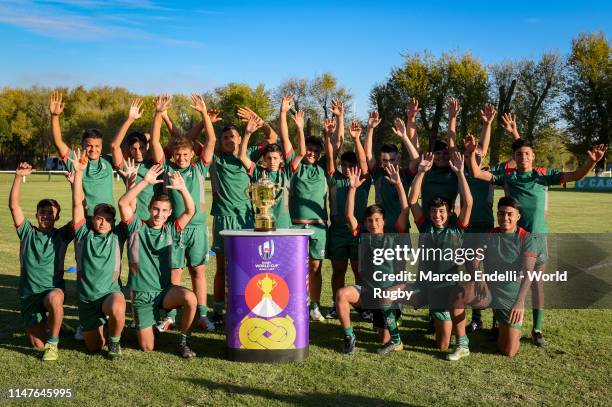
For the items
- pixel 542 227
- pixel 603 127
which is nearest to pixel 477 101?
pixel 603 127

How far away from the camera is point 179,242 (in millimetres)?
6047

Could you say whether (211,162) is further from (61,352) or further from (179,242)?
(61,352)

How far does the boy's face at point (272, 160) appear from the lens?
637 cm

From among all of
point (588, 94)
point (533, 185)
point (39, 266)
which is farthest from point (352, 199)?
point (588, 94)

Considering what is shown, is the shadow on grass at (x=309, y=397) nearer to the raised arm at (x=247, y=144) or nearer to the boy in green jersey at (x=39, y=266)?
the boy in green jersey at (x=39, y=266)

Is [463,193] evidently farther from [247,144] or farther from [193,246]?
[193,246]

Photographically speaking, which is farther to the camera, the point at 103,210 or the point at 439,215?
the point at 439,215

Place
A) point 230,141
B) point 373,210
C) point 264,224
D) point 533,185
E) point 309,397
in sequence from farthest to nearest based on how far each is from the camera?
point 230,141, point 533,185, point 373,210, point 264,224, point 309,397

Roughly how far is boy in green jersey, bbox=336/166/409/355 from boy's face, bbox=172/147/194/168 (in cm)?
171

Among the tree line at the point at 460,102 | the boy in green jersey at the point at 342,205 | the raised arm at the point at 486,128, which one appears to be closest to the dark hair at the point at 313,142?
the boy in green jersey at the point at 342,205

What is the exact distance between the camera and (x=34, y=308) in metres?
5.56

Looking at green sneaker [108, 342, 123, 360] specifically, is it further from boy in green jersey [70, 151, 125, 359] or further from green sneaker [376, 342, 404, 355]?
green sneaker [376, 342, 404, 355]

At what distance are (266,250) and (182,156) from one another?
1.69m

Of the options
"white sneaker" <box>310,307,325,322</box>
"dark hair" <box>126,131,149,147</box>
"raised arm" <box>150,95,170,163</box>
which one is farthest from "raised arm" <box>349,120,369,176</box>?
"dark hair" <box>126,131,149,147</box>
